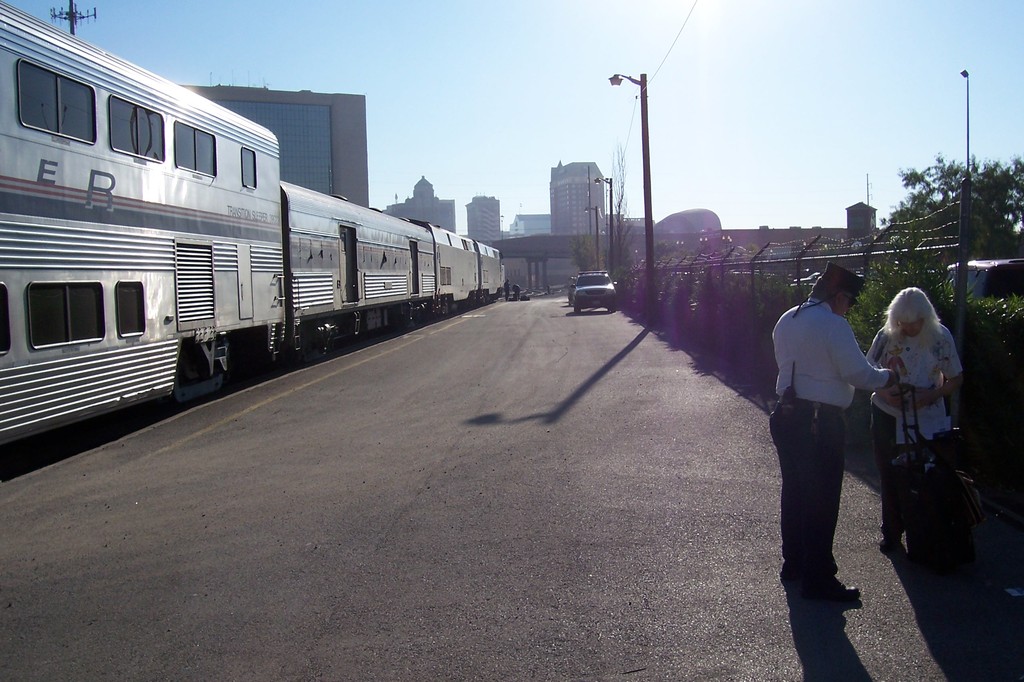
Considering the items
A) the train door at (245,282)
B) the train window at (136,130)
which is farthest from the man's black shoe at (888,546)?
the train door at (245,282)

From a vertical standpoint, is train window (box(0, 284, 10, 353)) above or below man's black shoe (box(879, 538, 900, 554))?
above

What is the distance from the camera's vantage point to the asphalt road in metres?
4.27

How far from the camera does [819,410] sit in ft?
16.0

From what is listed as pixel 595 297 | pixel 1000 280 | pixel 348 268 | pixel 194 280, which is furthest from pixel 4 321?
pixel 595 297

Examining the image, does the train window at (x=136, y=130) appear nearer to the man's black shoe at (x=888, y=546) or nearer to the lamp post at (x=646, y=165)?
the man's black shoe at (x=888, y=546)

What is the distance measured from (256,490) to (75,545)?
5.41 ft

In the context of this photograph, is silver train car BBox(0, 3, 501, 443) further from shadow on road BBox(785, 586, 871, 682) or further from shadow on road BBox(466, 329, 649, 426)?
shadow on road BBox(785, 586, 871, 682)

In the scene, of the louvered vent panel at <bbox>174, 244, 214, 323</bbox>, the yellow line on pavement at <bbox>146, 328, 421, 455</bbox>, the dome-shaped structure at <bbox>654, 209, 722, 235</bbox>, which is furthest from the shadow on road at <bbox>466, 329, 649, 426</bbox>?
the dome-shaped structure at <bbox>654, 209, 722, 235</bbox>

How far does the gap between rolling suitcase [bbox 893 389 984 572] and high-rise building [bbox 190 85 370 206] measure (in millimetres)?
111798

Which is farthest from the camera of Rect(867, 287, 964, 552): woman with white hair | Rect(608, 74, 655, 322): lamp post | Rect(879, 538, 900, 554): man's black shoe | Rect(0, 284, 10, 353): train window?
Rect(608, 74, 655, 322): lamp post

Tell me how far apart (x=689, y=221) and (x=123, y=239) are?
138199 millimetres

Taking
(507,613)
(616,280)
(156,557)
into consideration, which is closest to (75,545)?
(156,557)

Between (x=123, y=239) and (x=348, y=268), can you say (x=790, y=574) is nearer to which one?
(x=123, y=239)

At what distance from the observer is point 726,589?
5098mm
